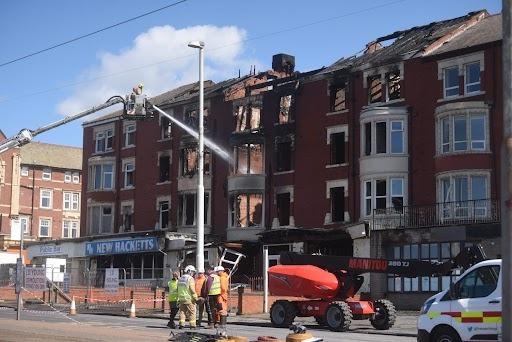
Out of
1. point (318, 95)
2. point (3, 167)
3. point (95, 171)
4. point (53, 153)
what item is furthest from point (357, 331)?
point (53, 153)

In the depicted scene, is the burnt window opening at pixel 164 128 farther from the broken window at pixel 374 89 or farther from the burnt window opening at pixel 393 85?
the burnt window opening at pixel 393 85

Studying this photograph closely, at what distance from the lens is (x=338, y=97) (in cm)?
4353

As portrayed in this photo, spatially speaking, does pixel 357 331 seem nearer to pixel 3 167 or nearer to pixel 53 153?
pixel 3 167

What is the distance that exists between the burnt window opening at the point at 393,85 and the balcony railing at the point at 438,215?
602 cm

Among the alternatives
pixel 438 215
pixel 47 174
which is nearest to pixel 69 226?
pixel 47 174

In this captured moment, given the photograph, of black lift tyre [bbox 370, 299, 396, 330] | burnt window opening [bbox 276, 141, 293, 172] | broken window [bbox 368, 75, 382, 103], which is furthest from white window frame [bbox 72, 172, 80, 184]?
black lift tyre [bbox 370, 299, 396, 330]

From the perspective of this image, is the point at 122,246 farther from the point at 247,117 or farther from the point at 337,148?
the point at 337,148

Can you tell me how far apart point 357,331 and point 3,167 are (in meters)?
66.1

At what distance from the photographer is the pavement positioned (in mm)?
22672

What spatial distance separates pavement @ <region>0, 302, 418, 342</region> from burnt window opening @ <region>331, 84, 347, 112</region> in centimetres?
1380

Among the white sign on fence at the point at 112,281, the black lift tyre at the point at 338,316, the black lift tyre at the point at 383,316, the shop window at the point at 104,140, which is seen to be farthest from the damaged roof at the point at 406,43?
the black lift tyre at the point at 338,316

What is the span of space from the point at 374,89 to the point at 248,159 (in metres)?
9.07

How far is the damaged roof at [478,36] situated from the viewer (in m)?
36.7

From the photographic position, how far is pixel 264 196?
45500 millimetres
